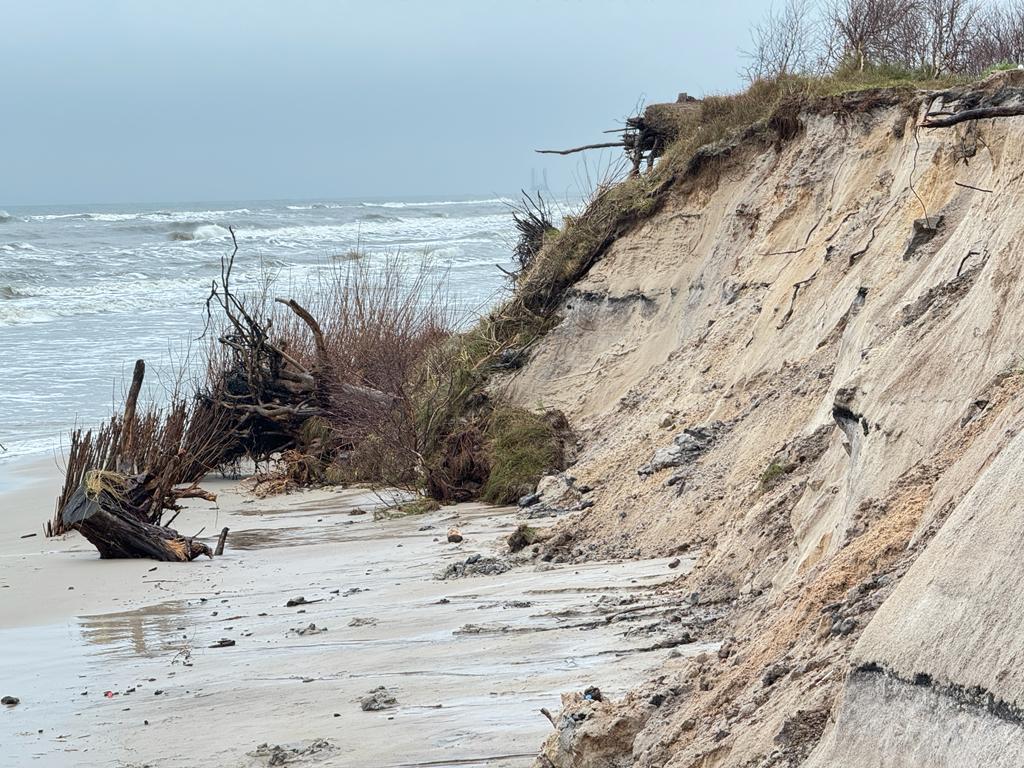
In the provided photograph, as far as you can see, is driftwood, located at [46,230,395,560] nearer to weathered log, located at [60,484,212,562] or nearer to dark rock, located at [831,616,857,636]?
weathered log, located at [60,484,212,562]

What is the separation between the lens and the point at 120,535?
942 centimetres

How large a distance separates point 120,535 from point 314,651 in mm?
3985

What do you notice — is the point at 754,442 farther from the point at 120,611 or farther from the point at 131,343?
the point at 131,343

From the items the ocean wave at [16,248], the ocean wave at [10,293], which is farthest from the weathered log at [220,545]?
the ocean wave at [16,248]

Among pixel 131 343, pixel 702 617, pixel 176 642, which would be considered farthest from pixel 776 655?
pixel 131 343

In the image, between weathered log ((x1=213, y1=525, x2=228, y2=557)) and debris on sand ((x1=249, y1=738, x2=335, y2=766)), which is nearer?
debris on sand ((x1=249, y1=738, x2=335, y2=766))

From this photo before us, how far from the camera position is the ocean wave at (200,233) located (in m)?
50.3

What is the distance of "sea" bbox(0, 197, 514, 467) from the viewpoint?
1788 centimetres

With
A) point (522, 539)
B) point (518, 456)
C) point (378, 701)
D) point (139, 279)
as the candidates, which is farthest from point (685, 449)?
point (139, 279)

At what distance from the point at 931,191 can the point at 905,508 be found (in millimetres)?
5003

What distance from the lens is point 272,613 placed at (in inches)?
277

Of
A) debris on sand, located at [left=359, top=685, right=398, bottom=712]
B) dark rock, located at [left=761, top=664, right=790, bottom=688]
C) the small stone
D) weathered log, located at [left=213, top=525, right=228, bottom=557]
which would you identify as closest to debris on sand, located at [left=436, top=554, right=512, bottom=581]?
the small stone

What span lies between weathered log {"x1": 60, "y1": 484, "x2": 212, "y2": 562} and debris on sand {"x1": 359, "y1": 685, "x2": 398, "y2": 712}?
4.61 metres

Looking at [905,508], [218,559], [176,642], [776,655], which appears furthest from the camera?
[218,559]
